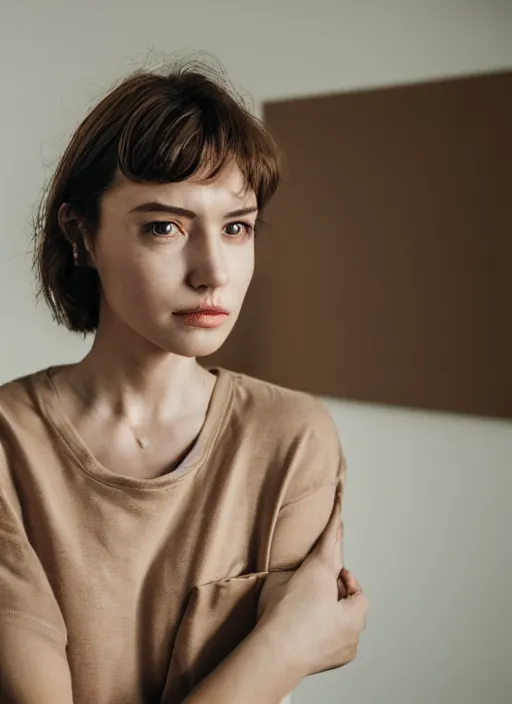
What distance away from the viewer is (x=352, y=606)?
2.82 feet

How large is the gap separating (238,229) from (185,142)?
10 centimetres

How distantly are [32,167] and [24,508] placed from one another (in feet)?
1.74

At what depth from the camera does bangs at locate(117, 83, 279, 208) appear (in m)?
0.75

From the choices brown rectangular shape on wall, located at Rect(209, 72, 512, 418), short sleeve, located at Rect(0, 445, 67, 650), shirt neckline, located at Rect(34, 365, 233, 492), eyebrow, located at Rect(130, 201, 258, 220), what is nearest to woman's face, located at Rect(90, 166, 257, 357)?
eyebrow, located at Rect(130, 201, 258, 220)

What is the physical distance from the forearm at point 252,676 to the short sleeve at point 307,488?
83 mm

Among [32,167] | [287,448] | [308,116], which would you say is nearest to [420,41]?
[308,116]

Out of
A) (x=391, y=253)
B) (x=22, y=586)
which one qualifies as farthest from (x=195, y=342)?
A: (x=391, y=253)

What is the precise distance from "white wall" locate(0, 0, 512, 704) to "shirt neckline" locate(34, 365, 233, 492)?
370 millimetres

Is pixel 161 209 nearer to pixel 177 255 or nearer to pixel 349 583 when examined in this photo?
pixel 177 255

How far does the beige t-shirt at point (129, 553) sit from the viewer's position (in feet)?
2.62

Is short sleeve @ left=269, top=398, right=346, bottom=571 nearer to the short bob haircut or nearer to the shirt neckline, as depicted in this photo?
the shirt neckline

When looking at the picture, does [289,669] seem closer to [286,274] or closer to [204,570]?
[204,570]

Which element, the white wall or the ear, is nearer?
the ear

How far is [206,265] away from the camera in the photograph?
2.49ft
